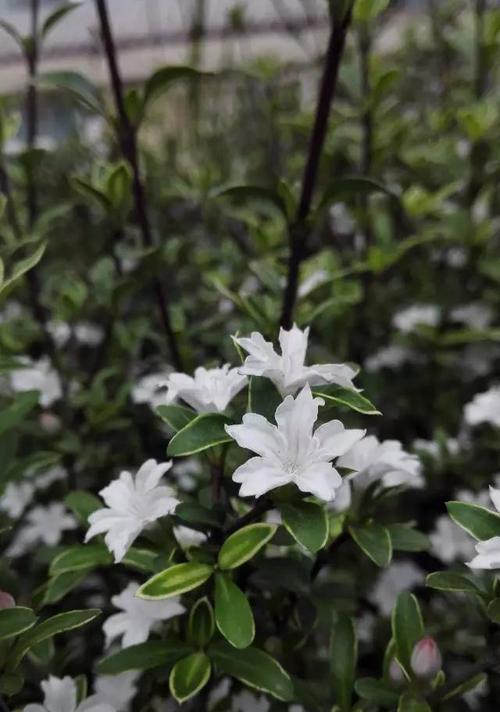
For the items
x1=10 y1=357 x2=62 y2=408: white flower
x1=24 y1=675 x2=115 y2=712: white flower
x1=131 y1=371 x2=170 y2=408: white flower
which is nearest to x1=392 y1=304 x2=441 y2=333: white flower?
x1=131 y1=371 x2=170 y2=408: white flower

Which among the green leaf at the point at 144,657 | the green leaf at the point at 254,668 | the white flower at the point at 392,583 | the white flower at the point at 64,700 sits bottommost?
the white flower at the point at 392,583

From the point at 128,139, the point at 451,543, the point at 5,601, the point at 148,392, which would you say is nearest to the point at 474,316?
the point at 451,543

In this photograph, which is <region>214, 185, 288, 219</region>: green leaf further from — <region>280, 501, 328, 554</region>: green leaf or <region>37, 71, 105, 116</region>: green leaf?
<region>280, 501, 328, 554</region>: green leaf

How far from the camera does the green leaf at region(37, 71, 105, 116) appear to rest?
792 millimetres

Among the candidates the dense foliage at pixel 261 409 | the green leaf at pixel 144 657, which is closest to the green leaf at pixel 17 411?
the dense foliage at pixel 261 409

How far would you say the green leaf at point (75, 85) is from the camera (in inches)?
31.2

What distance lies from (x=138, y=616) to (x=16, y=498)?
388mm

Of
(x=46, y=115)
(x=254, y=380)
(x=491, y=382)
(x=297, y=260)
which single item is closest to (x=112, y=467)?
(x=297, y=260)

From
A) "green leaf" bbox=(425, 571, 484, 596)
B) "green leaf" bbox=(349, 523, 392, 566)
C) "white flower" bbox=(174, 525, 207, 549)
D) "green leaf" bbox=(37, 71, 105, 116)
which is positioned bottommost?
"white flower" bbox=(174, 525, 207, 549)

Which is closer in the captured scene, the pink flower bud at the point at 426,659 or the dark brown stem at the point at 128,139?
the pink flower bud at the point at 426,659

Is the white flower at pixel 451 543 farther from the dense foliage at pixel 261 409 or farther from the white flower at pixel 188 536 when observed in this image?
the white flower at pixel 188 536

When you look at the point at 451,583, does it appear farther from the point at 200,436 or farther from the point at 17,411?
the point at 17,411

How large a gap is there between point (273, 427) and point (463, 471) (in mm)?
659

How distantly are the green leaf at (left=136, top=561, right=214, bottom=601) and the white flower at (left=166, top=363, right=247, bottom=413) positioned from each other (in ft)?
0.41
